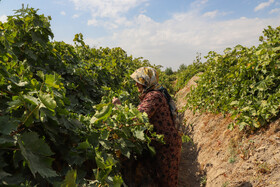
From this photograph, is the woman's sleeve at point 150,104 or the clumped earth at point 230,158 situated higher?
the woman's sleeve at point 150,104

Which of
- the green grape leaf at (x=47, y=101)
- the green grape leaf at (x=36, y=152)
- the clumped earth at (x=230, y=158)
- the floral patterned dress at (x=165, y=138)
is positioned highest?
the green grape leaf at (x=47, y=101)

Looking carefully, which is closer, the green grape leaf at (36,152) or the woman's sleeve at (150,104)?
the green grape leaf at (36,152)

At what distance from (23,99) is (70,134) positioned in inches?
22.5

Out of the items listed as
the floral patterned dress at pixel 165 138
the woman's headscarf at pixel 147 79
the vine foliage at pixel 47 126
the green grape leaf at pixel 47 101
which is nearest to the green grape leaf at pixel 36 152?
the vine foliage at pixel 47 126

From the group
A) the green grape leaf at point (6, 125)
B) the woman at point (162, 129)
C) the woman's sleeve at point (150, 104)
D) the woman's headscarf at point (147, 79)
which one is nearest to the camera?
the green grape leaf at point (6, 125)

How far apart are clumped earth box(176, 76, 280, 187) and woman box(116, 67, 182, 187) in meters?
0.67

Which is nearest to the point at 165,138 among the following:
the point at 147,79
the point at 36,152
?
the point at 147,79

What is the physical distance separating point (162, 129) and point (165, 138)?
0.13 metres

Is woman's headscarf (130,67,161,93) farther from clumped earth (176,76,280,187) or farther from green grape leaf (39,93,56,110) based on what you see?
green grape leaf (39,93,56,110)

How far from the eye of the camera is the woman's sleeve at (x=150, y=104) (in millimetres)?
2717

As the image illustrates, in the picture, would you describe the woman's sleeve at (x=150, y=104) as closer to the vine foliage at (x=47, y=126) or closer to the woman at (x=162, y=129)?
the woman at (x=162, y=129)

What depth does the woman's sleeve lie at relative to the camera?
272 cm

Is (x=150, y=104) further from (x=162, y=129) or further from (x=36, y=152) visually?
(x=36, y=152)

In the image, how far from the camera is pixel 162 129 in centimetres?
289
